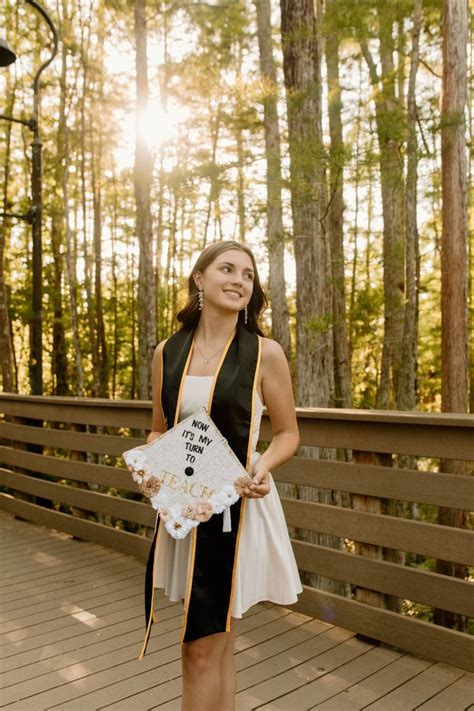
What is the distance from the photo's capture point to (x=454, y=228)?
7.19 metres

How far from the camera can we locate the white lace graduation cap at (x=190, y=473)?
183 cm

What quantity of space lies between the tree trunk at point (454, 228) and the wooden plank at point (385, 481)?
13.8 feet

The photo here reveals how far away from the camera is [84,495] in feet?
15.9

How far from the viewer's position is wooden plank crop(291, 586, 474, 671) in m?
2.70

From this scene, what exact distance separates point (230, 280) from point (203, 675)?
1165mm

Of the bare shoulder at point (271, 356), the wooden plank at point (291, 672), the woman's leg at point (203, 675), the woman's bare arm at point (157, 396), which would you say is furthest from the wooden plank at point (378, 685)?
the bare shoulder at point (271, 356)

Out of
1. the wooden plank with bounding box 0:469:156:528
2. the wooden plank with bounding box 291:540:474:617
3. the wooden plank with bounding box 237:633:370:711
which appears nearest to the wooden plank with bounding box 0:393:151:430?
the wooden plank with bounding box 0:469:156:528

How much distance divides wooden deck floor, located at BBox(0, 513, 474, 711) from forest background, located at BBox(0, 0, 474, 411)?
3.20 metres

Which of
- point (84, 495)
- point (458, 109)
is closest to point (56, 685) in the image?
point (84, 495)

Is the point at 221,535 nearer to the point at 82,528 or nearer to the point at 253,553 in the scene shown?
the point at 253,553

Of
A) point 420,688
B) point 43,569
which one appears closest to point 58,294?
point 43,569

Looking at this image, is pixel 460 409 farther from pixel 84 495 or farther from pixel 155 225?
pixel 155 225

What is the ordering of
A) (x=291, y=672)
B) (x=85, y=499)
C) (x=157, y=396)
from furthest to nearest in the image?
(x=85, y=499) → (x=291, y=672) → (x=157, y=396)

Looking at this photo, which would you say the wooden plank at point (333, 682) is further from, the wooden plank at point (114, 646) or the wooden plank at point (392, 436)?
the wooden plank at point (392, 436)
